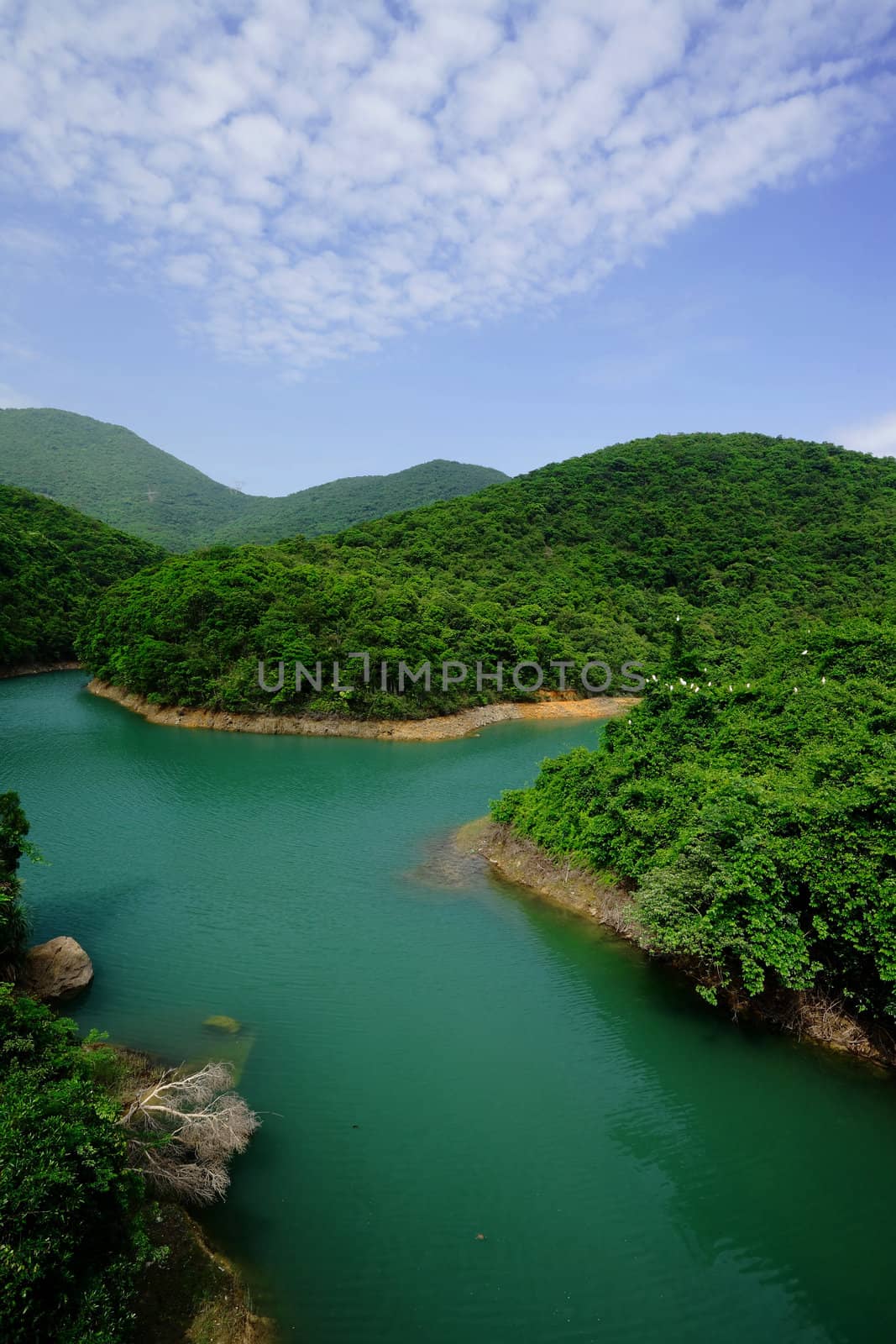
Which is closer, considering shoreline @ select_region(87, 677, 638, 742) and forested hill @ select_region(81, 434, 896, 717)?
Answer: shoreline @ select_region(87, 677, 638, 742)

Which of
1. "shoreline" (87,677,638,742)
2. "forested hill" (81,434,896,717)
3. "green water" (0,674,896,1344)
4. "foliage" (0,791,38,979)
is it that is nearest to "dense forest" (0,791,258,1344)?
"green water" (0,674,896,1344)

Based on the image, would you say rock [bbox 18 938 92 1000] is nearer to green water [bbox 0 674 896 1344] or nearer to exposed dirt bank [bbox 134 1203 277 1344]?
green water [bbox 0 674 896 1344]

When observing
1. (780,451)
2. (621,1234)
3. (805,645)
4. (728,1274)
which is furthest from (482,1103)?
(780,451)

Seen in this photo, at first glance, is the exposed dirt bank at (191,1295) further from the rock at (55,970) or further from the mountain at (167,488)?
the mountain at (167,488)

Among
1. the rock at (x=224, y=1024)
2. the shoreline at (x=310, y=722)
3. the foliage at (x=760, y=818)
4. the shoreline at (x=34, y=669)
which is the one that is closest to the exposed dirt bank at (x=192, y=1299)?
the rock at (x=224, y=1024)

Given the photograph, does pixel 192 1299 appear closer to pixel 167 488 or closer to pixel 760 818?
pixel 760 818

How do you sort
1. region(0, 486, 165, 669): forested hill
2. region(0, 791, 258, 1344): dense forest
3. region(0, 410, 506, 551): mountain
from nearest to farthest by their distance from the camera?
region(0, 791, 258, 1344): dense forest < region(0, 486, 165, 669): forested hill < region(0, 410, 506, 551): mountain
